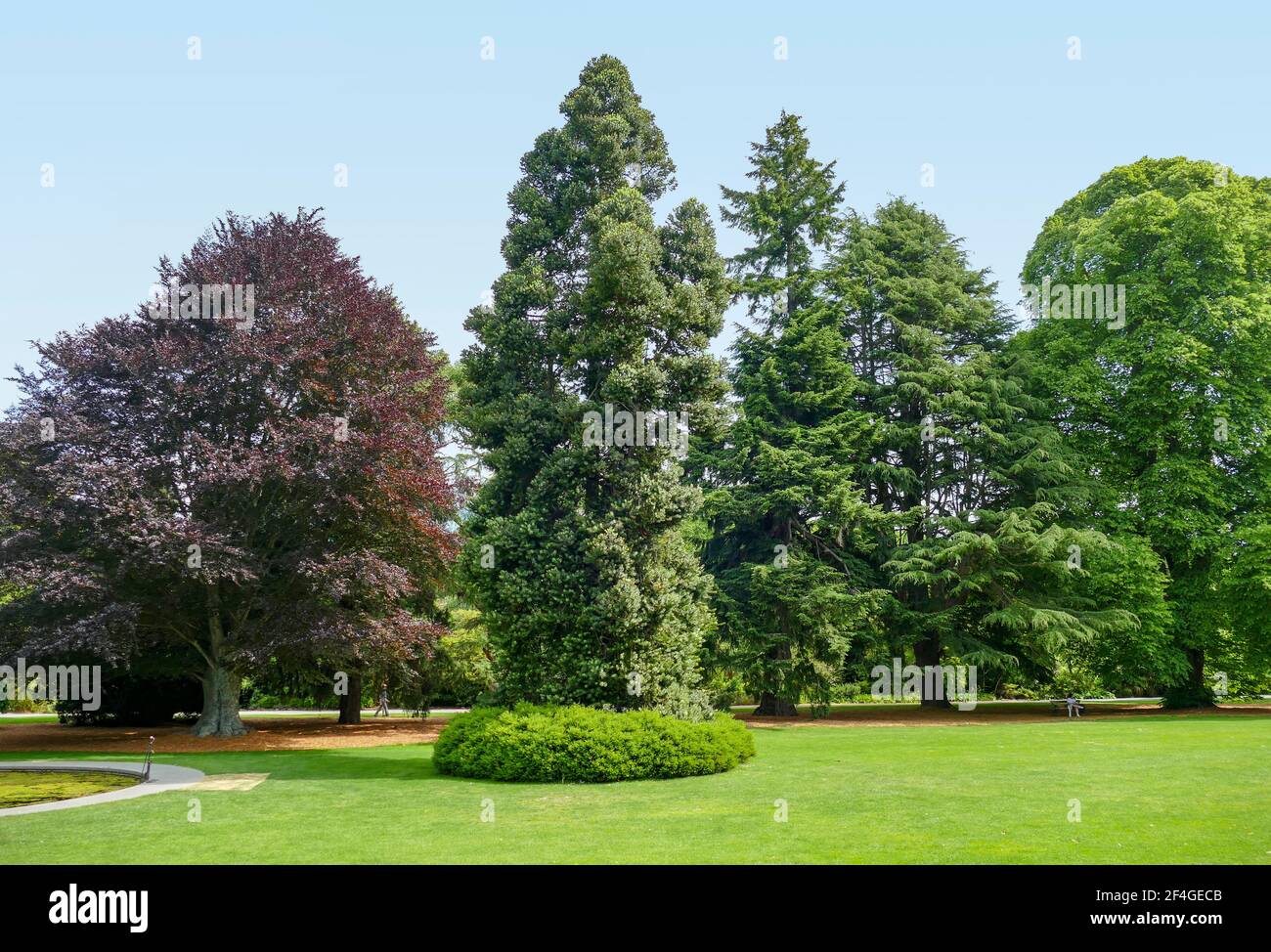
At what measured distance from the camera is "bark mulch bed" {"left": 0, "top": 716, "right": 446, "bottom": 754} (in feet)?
74.1

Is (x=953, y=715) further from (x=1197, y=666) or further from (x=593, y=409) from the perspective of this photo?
(x=593, y=409)

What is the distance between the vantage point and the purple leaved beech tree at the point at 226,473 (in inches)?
859

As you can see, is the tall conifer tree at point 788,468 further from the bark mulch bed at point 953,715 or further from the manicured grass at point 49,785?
the manicured grass at point 49,785

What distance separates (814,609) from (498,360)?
15.2 metres

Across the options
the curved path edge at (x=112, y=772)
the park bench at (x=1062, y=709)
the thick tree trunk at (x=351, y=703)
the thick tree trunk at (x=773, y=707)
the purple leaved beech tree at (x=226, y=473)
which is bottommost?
the park bench at (x=1062, y=709)

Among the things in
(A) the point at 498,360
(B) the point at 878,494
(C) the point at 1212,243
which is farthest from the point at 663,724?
(C) the point at 1212,243

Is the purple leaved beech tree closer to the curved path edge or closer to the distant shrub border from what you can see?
the curved path edge

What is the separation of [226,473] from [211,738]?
7.59 m

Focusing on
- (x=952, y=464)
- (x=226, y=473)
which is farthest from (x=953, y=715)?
(x=226, y=473)

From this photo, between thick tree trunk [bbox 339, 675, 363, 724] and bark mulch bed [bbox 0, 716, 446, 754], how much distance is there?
0.43m

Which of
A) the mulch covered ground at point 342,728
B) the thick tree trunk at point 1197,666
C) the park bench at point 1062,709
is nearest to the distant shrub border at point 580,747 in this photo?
the mulch covered ground at point 342,728

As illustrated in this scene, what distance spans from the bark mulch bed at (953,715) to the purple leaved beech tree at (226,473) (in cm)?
1308

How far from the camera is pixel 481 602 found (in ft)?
57.4
